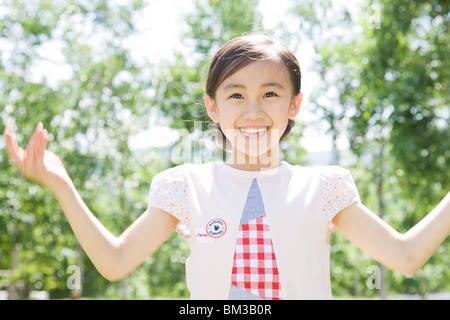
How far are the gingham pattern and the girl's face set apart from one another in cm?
28

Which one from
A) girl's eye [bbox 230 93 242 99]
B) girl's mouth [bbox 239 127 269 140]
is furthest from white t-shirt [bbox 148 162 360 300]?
girl's eye [bbox 230 93 242 99]

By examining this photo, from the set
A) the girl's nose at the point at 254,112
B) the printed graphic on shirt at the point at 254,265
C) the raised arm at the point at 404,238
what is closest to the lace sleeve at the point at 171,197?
the printed graphic on shirt at the point at 254,265

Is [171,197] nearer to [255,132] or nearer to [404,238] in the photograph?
[255,132]

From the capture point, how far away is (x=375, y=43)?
→ 1022cm

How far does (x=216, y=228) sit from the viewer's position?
162 cm

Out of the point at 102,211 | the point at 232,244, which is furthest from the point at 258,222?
the point at 102,211

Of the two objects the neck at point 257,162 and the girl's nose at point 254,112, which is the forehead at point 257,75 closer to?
the girl's nose at point 254,112

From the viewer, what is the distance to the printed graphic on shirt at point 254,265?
5.18 feet

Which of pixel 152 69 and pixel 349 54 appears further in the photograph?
pixel 152 69

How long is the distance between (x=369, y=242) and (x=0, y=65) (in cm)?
1404

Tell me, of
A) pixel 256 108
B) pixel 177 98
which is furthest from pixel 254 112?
pixel 177 98

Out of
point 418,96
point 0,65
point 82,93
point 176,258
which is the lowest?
point 176,258

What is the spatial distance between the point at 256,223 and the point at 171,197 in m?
0.29
